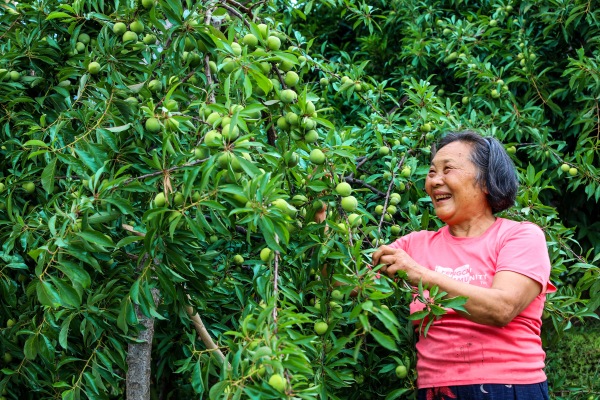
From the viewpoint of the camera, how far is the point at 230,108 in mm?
1912

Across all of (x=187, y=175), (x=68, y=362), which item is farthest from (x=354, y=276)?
(x=68, y=362)

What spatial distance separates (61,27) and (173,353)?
133cm

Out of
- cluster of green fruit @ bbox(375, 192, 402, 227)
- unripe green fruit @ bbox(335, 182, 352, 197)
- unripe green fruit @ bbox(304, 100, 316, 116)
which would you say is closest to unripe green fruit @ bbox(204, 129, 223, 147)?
unripe green fruit @ bbox(304, 100, 316, 116)

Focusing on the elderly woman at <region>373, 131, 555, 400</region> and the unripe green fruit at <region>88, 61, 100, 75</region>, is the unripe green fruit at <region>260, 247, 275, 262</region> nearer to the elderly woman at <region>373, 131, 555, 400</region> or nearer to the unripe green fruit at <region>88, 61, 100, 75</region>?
the elderly woman at <region>373, 131, 555, 400</region>

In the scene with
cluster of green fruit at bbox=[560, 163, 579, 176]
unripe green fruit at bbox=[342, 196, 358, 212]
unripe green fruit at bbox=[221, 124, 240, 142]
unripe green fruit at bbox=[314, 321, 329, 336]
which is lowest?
cluster of green fruit at bbox=[560, 163, 579, 176]

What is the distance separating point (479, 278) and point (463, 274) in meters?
0.05

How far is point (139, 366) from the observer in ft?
8.05

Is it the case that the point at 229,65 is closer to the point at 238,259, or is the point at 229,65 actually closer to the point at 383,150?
the point at 238,259

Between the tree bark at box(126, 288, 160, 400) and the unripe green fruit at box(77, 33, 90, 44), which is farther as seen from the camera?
the unripe green fruit at box(77, 33, 90, 44)

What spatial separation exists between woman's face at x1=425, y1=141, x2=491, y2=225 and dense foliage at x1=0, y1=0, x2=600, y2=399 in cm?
27

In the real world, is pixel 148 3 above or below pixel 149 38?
above

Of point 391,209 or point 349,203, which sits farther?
point 391,209

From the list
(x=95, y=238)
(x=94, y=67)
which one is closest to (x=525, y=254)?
(x=95, y=238)

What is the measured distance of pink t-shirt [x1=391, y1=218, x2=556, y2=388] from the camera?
217 cm
